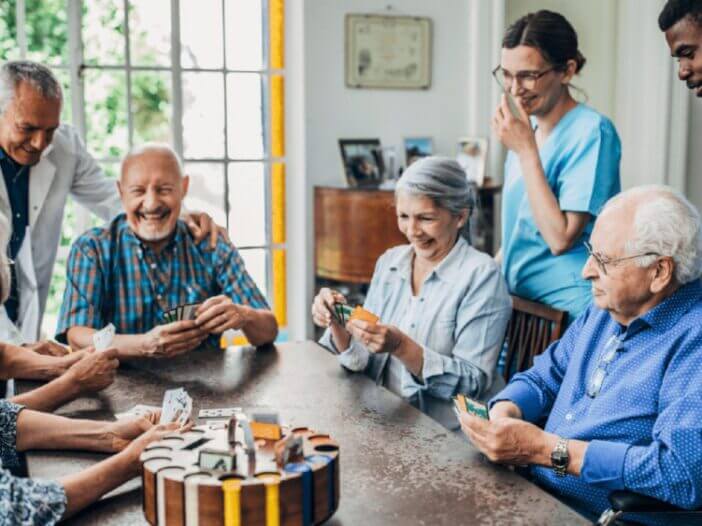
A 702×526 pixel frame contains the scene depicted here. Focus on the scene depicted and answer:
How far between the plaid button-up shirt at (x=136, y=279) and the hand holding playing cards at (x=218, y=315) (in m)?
0.23

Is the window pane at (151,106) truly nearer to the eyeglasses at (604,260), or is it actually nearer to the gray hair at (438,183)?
the gray hair at (438,183)

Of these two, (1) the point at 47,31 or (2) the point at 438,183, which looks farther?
(1) the point at 47,31

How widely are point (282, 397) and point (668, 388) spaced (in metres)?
0.96

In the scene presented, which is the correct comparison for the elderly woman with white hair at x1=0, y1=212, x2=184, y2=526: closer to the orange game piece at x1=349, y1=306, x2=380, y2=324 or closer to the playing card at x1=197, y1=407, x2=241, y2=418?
the playing card at x1=197, y1=407, x2=241, y2=418

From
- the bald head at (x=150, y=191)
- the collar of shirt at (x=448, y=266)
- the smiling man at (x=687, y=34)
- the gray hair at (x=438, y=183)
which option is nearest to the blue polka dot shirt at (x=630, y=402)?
the collar of shirt at (x=448, y=266)

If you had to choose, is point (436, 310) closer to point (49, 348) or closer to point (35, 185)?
point (49, 348)

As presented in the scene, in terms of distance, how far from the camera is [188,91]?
4.73 metres

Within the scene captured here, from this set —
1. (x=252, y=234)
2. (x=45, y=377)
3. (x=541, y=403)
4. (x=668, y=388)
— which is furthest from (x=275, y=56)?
(x=668, y=388)

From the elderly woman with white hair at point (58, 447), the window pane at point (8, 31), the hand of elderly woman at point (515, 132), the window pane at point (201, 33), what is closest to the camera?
the elderly woman with white hair at point (58, 447)

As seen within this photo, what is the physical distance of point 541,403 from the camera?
2080 mm

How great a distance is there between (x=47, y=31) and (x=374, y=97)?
5.89 ft

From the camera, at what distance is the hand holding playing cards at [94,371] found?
216 cm

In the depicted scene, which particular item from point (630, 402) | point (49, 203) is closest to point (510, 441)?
point (630, 402)

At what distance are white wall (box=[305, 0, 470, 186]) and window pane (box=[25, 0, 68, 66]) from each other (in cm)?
129
